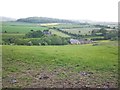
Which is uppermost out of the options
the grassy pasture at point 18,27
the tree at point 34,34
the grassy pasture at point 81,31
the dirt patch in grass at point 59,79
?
the grassy pasture at point 18,27

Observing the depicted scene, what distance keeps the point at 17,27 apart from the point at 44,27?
1635 mm

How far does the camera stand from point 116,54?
33.3 feet

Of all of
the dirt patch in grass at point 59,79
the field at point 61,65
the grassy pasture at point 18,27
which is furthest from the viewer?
the grassy pasture at point 18,27

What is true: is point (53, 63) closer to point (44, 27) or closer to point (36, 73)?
point (36, 73)

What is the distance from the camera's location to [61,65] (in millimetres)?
8688

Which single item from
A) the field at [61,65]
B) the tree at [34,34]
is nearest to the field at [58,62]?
the field at [61,65]

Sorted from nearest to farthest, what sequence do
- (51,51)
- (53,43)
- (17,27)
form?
(51,51) < (53,43) < (17,27)

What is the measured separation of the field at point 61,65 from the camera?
736cm

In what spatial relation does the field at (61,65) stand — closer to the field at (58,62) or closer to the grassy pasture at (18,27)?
the field at (58,62)

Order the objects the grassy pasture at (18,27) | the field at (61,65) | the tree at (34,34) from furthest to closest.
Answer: the grassy pasture at (18,27) < the tree at (34,34) < the field at (61,65)

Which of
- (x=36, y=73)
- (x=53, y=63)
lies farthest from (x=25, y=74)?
(x=53, y=63)

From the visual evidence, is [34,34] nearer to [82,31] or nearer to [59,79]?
[82,31]

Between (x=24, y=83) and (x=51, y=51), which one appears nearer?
(x=24, y=83)

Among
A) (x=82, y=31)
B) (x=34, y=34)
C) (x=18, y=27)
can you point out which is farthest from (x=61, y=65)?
(x=18, y=27)
